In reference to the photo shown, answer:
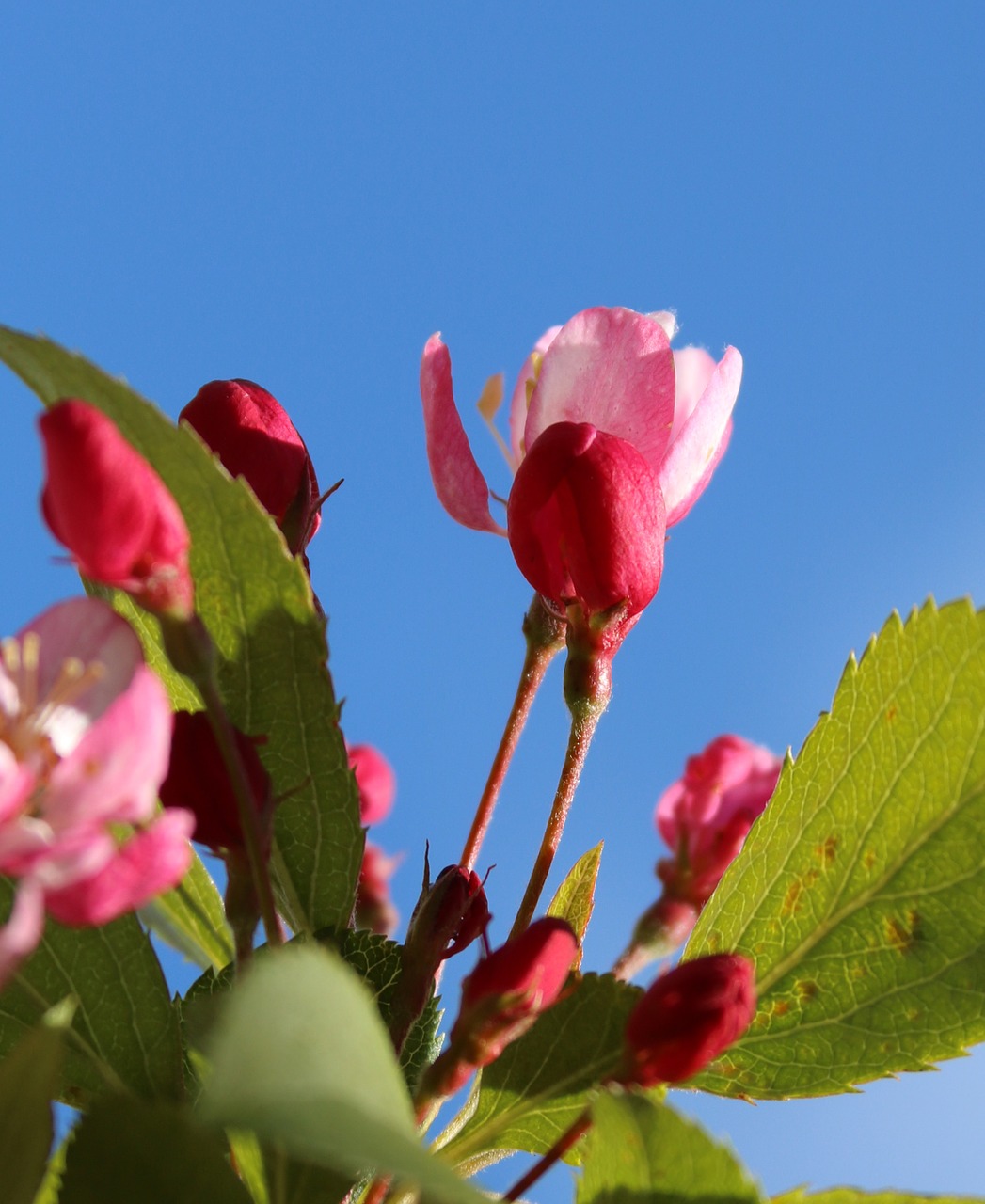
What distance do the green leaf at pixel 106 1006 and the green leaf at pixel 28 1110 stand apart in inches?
7.1

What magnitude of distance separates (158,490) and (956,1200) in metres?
0.50

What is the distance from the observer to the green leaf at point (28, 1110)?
0.52 meters

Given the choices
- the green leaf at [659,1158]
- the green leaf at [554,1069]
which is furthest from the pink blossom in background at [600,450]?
the green leaf at [659,1158]

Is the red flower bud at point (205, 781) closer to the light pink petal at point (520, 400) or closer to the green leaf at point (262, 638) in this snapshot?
the green leaf at point (262, 638)

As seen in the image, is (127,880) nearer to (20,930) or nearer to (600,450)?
(20,930)

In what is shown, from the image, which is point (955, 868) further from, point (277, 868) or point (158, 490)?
point (158, 490)

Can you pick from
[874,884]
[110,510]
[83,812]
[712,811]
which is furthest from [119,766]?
[712,811]

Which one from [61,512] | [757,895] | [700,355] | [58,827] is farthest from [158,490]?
[700,355]

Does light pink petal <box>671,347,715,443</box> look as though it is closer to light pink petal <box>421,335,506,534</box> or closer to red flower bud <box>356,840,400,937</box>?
light pink petal <box>421,335,506,534</box>

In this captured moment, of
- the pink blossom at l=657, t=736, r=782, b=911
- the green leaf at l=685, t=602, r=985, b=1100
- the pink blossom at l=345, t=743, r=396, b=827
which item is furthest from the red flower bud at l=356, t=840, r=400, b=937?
the green leaf at l=685, t=602, r=985, b=1100

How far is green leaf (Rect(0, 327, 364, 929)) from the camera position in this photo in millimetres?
650

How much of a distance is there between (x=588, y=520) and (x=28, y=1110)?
0.45 meters

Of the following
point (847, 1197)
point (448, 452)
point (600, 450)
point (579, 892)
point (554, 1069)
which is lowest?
point (847, 1197)

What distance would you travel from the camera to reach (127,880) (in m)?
0.46
